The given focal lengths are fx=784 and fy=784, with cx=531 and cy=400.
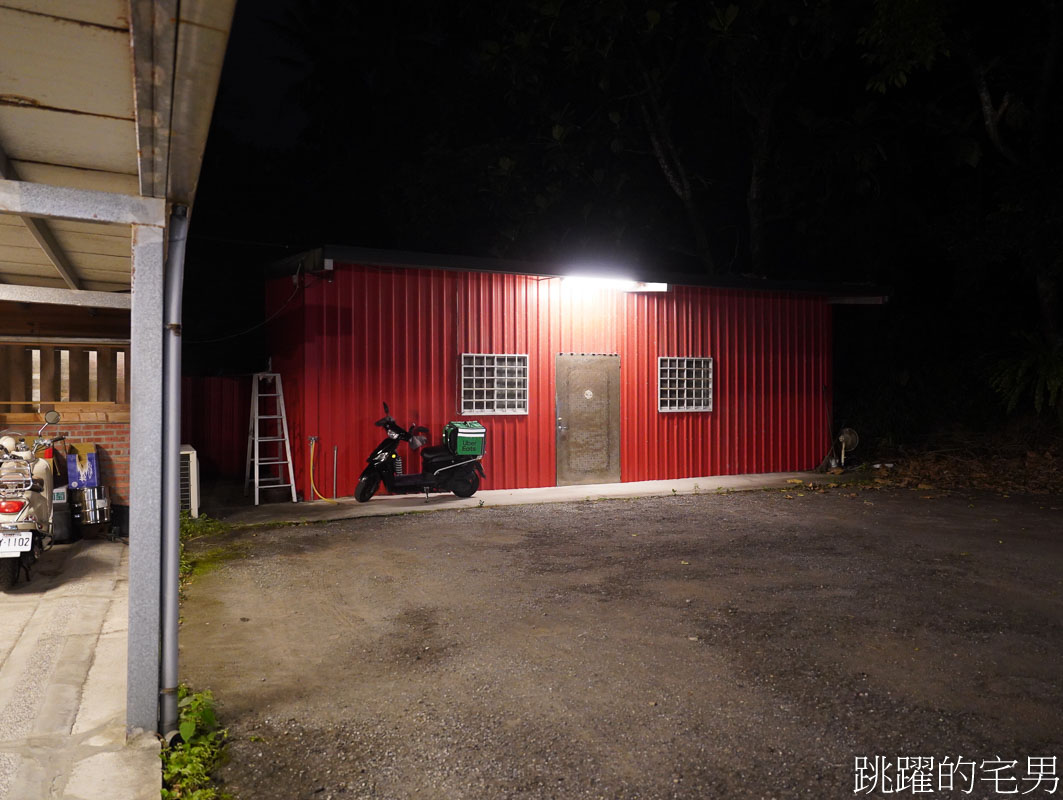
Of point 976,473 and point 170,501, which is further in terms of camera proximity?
point 976,473

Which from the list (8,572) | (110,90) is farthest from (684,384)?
(110,90)

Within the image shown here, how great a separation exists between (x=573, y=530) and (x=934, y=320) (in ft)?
36.1

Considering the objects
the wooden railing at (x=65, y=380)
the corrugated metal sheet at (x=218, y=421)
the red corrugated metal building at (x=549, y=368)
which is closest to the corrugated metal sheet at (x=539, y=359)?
the red corrugated metal building at (x=549, y=368)

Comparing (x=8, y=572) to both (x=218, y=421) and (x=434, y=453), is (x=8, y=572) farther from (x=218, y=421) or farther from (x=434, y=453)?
(x=218, y=421)

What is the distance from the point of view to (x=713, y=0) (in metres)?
15.7

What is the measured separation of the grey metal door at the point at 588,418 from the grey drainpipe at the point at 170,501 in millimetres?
8119

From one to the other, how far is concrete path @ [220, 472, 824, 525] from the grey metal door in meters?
0.25

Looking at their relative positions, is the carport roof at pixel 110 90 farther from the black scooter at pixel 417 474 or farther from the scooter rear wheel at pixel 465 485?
the scooter rear wheel at pixel 465 485

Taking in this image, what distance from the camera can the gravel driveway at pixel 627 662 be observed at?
3145 millimetres

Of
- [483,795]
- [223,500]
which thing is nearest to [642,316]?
[223,500]

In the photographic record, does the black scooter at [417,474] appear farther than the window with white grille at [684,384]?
No

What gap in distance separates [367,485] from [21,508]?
14.8 ft

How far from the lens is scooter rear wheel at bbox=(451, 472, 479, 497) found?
10.1 meters

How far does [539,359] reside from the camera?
1113cm
